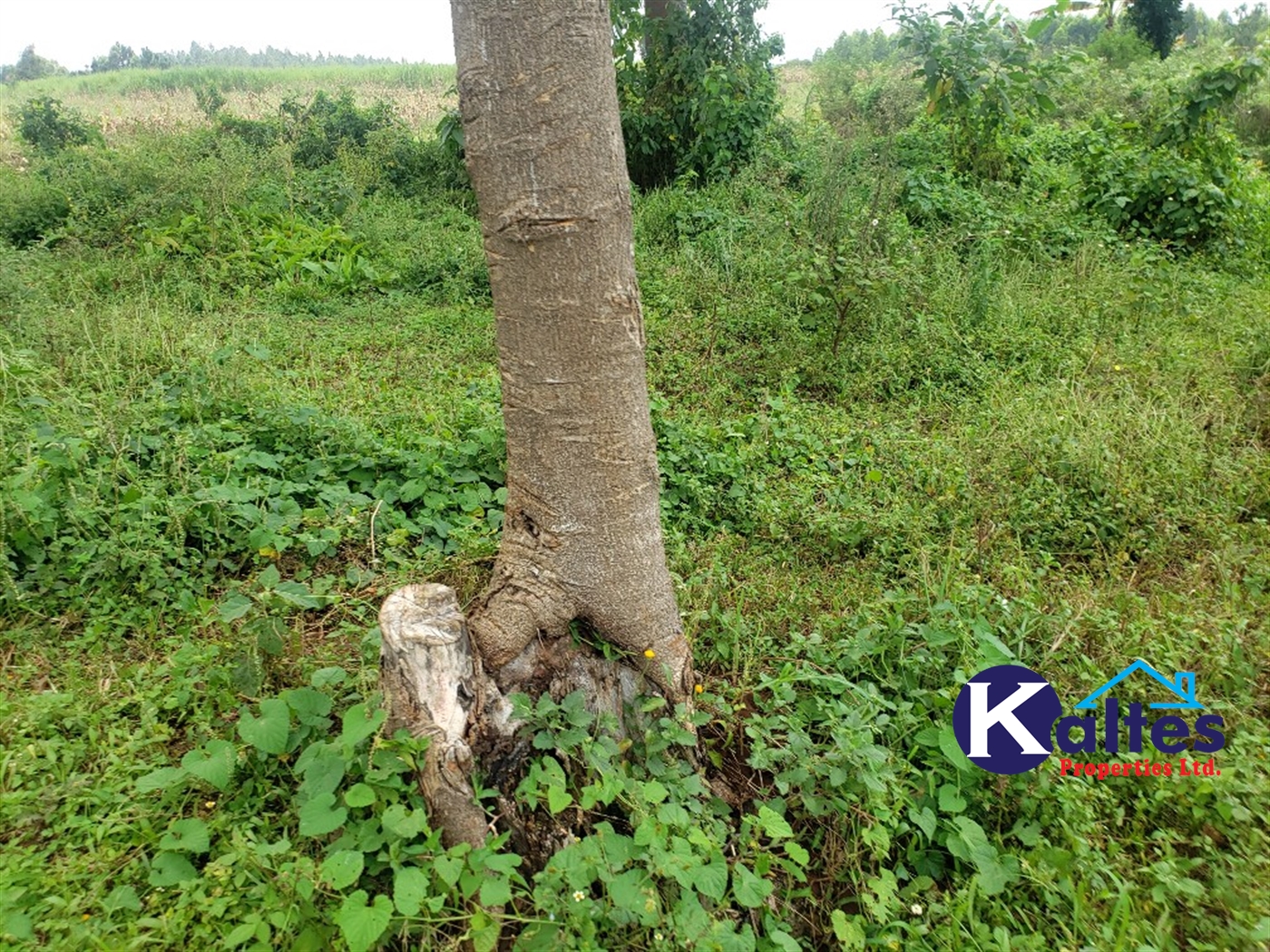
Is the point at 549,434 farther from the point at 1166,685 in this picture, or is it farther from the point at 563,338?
the point at 1166,685

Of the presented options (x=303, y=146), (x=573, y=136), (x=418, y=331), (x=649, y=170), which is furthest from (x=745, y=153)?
(x=573, y=136)

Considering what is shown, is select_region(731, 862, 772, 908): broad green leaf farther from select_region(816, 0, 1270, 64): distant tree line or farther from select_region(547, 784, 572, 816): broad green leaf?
select_region(816, 0, 1270, 64): distant tree line

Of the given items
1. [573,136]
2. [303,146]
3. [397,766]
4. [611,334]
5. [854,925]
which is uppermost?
[303,146]

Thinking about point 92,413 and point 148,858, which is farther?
point 92,413

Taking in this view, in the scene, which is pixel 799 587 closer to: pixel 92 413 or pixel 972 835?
pixel 972 835

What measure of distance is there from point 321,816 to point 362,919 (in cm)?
30

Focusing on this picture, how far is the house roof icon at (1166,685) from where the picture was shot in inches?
99.1

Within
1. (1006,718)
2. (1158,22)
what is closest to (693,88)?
(1006,718)

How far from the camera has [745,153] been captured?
8508 mm

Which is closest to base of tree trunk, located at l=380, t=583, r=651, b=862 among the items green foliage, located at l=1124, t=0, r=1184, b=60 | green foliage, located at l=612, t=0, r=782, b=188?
green foliage, located at l=612, t=0, r=782, b=188

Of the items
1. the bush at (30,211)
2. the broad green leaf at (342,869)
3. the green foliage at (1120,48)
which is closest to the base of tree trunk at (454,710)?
the broad green leaf at (342,869)

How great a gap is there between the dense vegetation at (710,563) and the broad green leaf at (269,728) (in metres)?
0.01

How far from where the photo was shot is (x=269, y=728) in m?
2.11

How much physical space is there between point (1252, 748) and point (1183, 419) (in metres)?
2.32
